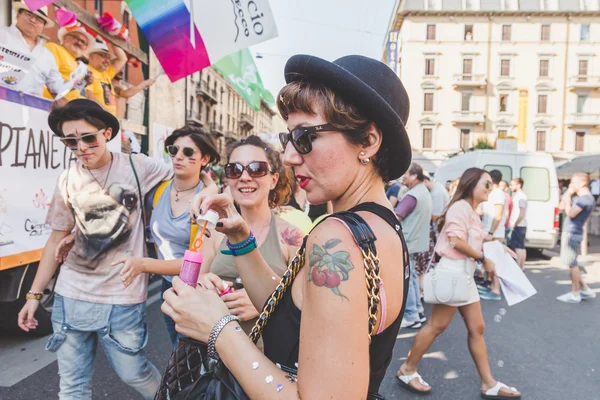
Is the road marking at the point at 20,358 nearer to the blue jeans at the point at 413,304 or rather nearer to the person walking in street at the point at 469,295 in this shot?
the person walking in street at the point at 469,295

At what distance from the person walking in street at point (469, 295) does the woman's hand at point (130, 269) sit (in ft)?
7.61

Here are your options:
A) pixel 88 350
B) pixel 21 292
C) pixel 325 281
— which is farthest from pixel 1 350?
pixel 325 281

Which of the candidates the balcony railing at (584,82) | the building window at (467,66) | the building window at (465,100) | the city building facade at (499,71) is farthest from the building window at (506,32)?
the balcony railing at (584,82)

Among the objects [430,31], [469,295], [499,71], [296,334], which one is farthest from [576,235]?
[499,71]

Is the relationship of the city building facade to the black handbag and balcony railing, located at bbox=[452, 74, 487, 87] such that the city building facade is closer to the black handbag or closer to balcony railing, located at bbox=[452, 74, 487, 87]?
balcony railing, located at bbox=[452, 74, 487, 87]

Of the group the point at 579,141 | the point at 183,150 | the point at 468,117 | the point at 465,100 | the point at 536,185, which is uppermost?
the point at 465,100

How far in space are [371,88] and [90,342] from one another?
2.14 meters

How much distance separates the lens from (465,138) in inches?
1564

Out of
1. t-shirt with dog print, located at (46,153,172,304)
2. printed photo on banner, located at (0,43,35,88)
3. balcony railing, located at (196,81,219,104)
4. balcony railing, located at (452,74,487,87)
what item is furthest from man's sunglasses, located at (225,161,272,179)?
balcony railing, located at (452,74,487,87)

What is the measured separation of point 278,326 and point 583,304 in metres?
6.63

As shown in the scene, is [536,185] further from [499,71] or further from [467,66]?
[499,71]

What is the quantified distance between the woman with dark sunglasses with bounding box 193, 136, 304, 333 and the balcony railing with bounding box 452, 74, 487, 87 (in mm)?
40806

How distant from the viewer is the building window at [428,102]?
39875 mm

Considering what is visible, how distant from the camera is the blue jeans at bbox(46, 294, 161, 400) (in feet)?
7.38
